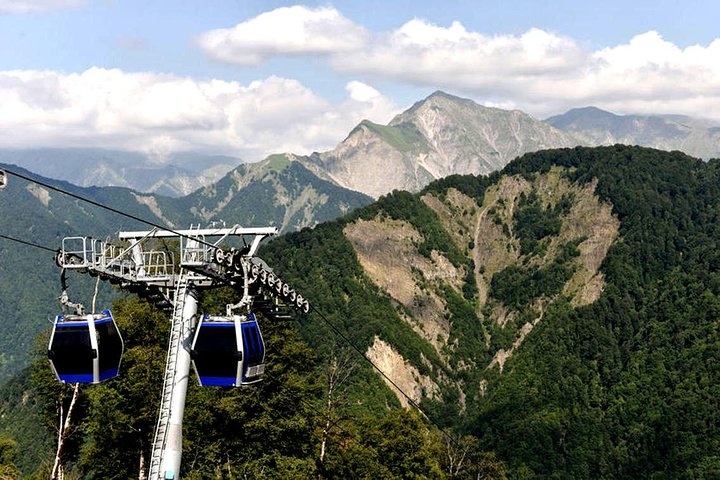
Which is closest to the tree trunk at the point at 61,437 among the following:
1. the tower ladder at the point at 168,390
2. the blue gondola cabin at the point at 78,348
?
the blue gondola cabin at the point at 78,348

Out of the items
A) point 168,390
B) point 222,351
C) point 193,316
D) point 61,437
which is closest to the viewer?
point 222,351

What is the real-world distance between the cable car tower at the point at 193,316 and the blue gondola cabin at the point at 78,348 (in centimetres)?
174

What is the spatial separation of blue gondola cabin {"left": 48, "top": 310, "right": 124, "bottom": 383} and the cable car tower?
1.74m

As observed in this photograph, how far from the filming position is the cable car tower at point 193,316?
26.6 m

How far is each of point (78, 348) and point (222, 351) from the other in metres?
4.85

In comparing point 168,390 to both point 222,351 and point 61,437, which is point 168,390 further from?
point 61,437

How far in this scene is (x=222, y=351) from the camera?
26438mm

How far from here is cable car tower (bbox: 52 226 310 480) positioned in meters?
26.6

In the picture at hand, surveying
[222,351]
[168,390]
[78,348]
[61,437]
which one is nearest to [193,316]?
[222,351]

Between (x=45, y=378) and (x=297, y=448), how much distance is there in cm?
1798

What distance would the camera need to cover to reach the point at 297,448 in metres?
60.7

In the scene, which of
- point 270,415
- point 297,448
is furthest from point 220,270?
point 297,448

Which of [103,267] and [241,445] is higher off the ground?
[103,267]

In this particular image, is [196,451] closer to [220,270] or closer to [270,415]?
[270,415]
